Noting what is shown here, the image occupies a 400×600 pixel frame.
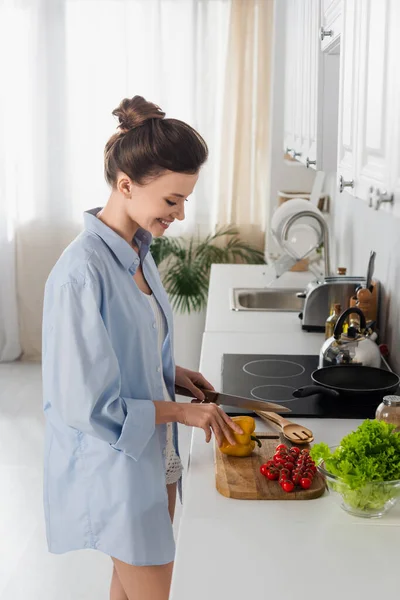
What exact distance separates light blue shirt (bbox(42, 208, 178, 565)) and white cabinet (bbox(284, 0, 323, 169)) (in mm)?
1292

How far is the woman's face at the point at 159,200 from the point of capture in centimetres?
156

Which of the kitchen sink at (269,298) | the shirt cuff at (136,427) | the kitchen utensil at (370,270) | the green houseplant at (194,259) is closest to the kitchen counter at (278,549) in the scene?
the shirt cuff at (136,427)

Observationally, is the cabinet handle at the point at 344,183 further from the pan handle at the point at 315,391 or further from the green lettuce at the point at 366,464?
the green lettuce at the point at 366,464

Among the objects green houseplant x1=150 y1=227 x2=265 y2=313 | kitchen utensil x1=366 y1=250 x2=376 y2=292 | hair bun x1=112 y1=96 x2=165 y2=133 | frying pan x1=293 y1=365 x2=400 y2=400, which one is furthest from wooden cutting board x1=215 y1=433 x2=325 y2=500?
green houseplant x1=150 y1=227 x2=265 y2=313

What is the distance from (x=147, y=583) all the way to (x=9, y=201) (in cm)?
403

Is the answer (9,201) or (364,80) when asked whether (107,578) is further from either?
(9,201)

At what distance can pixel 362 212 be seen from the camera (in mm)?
3068

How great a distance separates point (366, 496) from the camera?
4.42 ft

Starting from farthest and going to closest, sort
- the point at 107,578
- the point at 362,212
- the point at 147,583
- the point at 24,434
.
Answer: the point at 24,434, the point at 362,212, the point at 107,578, the point at 147,583

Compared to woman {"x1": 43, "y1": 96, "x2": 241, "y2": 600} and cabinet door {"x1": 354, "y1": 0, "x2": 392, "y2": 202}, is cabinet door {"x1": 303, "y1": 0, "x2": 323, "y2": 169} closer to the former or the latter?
cabinet door {"x1": 354, "y1": 0, "x2": 392, "y2": 202}

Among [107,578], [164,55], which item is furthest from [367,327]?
[164,55]

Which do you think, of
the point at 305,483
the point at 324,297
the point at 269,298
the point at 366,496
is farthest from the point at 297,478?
the point at 269,298

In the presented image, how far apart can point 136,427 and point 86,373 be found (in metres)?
0.15

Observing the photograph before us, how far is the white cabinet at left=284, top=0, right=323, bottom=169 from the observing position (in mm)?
2639
